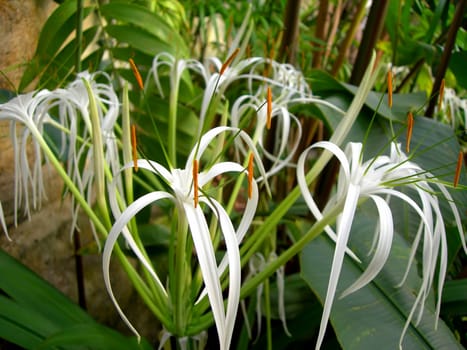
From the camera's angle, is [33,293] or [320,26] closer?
[33,293]

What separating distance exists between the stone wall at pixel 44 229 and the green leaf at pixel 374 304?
33 cm

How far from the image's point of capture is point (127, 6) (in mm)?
624

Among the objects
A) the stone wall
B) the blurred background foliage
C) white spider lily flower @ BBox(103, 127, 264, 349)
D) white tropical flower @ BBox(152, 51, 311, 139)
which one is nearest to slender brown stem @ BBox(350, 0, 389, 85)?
the blurred background foliage

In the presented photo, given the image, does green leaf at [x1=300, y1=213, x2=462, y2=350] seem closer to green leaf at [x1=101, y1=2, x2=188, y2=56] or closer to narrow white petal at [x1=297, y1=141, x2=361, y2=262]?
narrow white petal at [x1=297, y1=141, x2=361, y2=262]

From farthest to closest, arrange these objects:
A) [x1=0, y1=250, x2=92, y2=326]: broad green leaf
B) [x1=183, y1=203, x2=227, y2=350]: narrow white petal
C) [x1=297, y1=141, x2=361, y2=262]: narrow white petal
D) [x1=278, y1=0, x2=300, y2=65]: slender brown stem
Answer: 1. [x1=278, y1=0, x2=300, y2=65]: slender brown stem
2. [x1=0, y1=250, x2=92, y2=326]: broad green leaf
3. [x1=297, y1=141, x2=361, y2=262]: narrow white petal
4. [x1=183, y1=203, x2=227, y2=350]: narrow white petal

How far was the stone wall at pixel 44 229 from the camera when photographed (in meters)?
0.65

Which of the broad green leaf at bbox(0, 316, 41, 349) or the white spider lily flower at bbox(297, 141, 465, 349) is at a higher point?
the white spider lily flower at bbox(297, 141, 465, 349)

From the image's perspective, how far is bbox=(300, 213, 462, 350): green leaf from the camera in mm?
422

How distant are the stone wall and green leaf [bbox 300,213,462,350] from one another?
33 cm

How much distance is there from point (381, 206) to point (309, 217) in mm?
355

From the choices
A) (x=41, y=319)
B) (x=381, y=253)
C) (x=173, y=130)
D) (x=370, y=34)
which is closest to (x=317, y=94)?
(x=370, y=34)

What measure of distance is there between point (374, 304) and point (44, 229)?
0.60 m

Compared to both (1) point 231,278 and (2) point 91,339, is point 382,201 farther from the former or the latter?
(2) point 91,339

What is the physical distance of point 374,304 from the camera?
462 mm
